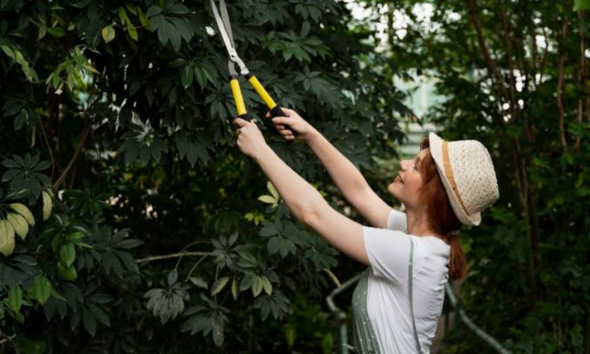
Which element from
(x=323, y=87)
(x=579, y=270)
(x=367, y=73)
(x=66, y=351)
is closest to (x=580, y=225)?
(x=579, y=270)

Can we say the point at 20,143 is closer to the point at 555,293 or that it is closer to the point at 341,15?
the point at 341,15

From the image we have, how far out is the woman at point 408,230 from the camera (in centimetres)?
267

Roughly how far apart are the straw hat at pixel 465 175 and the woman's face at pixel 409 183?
10 cm

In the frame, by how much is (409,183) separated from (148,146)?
4.77 feet

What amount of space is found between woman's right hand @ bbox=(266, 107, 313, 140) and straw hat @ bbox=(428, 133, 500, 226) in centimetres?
45

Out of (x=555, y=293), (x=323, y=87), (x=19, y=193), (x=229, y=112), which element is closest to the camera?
(x=19, y=193)

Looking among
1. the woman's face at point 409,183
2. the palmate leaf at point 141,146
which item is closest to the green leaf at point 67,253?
the palmate leaf at point 141,146

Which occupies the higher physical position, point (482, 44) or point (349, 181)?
point (349, 181)

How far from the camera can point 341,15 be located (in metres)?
5.09

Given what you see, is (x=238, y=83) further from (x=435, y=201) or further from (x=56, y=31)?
(x=56, y=31)

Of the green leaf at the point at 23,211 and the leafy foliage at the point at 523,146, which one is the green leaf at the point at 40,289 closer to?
the green leaf at the point at 23,211

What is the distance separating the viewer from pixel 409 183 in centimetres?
286

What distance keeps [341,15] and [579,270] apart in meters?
1.86

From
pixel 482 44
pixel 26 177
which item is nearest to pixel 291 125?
pixel 26 177
